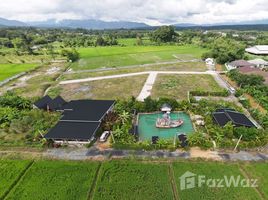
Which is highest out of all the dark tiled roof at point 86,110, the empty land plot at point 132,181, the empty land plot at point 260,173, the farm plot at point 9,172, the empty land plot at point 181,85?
the dark tiled roof at point 86,110

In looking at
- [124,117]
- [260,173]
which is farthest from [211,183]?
[124,117]

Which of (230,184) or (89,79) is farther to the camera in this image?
(89,79)

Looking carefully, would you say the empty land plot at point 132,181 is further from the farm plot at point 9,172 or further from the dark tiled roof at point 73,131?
the farm plot at point 9,172

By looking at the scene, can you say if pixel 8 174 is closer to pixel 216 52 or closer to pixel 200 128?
pixel 200 128

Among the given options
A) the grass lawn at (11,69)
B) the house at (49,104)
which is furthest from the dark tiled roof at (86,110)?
the grass lawn at (11,69)

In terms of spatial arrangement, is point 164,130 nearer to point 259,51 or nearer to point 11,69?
point 11,69

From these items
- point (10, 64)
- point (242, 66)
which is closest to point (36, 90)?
point (10, 64)
